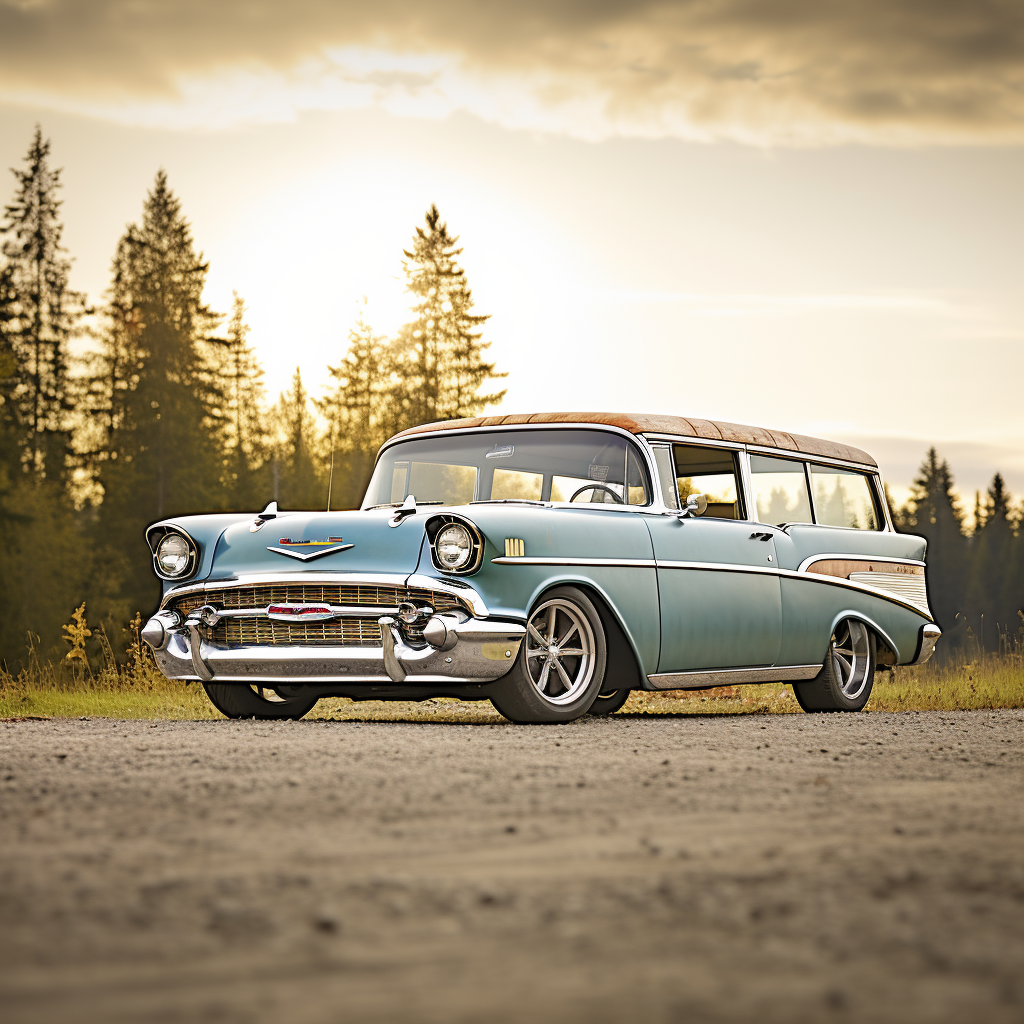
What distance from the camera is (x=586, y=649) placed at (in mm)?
8805

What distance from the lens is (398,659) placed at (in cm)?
810

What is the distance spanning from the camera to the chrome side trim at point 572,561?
8.33 m

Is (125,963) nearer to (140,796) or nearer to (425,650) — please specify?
(140,796)

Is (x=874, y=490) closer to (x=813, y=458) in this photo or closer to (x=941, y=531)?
(x=813, y=458)

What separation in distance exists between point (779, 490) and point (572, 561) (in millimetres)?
2852

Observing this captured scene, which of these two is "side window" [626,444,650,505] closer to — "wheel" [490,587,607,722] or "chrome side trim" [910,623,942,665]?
"wheel" [490,587,607,722]

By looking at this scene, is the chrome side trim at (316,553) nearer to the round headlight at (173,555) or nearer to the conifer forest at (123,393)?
the round headlight at (173,555)

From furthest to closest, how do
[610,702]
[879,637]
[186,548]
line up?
[879,637] → [610,702] → [186,548]

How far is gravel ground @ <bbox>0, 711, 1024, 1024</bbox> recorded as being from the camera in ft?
8.85

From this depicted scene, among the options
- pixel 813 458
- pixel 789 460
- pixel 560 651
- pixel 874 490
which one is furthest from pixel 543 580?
pixel 874 490

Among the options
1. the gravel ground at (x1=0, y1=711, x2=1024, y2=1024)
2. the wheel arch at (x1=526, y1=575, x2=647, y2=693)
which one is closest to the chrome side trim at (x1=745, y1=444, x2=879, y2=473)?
the wheel arch at (x1=526, y1=575, x2=647, y2=693)

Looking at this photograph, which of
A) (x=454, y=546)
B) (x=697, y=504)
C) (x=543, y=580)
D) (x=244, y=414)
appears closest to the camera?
(x=454, y=546)

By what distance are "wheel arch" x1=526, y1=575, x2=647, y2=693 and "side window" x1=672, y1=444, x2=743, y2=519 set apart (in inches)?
50.0

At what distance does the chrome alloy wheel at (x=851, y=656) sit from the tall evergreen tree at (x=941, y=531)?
317ft
